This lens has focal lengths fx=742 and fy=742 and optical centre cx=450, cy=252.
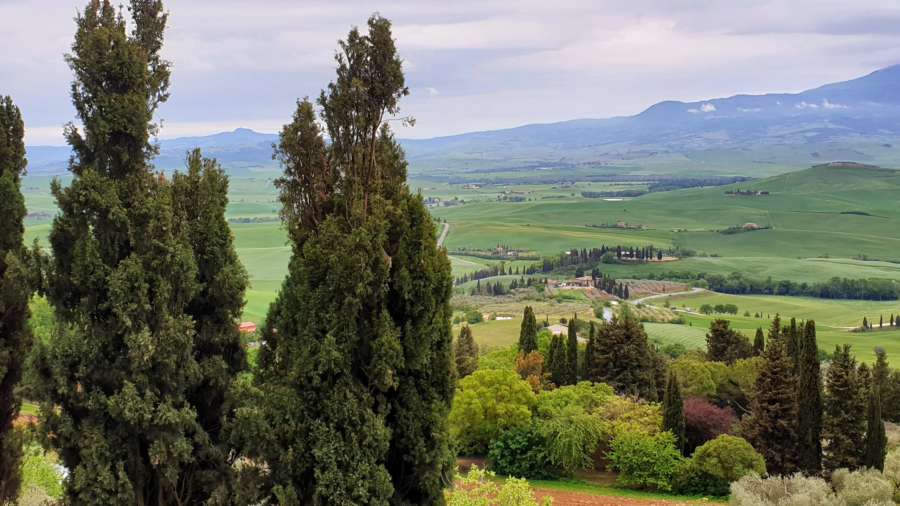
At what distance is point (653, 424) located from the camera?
35.3 meters

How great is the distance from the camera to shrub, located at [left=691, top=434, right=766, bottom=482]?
3064cm

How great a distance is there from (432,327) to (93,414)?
226 inches

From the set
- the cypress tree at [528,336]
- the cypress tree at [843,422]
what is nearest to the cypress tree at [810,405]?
the cypress tree at [843,422]

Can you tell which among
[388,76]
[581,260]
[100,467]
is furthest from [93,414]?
[581,260]

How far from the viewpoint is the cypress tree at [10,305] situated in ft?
47.5

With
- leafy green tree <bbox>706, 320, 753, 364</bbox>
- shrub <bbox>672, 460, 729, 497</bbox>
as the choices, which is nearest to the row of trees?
shrub <bbox>672, 460, 729, 497</bbox>

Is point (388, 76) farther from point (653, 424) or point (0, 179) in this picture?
point (653, 424)

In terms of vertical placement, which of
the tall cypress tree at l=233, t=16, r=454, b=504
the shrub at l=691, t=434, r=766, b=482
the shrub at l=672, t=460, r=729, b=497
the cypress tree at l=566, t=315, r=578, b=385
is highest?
the tall cypress tree at l=233, t=16, r=454, b=504

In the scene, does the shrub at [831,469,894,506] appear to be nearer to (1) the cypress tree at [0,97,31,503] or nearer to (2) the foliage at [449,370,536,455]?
(2) the foliage at [449,370,536,455]

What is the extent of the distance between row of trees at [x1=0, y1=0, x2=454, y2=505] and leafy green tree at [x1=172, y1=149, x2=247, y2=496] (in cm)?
4

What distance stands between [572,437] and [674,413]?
17.4 ft

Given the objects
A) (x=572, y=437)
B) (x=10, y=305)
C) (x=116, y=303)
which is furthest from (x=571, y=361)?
(x=116, y=303)

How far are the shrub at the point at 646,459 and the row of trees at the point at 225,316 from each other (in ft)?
69.4

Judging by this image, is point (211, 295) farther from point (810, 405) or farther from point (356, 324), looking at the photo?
point (810, 405)
